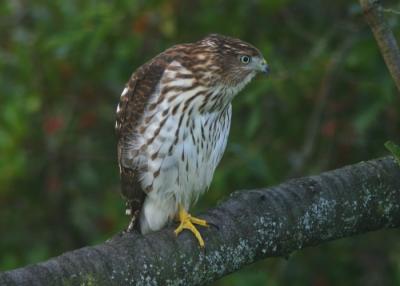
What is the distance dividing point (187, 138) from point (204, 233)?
0.76 meters

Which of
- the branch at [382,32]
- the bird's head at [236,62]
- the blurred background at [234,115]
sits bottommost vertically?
the blurred background at [234,115]

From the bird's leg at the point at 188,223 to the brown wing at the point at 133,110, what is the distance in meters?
0.29

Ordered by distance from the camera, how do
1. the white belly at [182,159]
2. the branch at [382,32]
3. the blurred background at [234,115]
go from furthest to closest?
the blurred background at [234,115] → the white belly at [182,159] → the branch at [382,32]

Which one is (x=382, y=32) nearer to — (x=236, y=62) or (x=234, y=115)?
(x=236, y=62)

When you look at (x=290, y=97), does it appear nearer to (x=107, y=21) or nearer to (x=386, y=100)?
(x=386, y=100)

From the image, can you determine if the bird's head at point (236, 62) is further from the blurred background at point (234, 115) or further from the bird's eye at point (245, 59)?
the blurred background at point (234, 115)

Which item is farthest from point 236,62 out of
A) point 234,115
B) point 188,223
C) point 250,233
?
point 234,115

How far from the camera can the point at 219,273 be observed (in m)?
3.94

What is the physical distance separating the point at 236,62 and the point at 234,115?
170 cm

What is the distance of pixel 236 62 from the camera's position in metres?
4.96

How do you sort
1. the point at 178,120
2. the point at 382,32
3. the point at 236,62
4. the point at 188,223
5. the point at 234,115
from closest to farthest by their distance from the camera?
the point at 382,32 < the point at 188,223 < the point at 178,120 < the point at 236,62 < the point at 234,115

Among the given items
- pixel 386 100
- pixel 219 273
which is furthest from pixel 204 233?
pixel 386 100

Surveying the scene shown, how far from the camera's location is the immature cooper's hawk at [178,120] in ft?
15.5

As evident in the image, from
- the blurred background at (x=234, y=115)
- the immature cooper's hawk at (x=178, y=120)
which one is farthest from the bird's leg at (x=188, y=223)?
the blurred background at (x=234, y=115)
